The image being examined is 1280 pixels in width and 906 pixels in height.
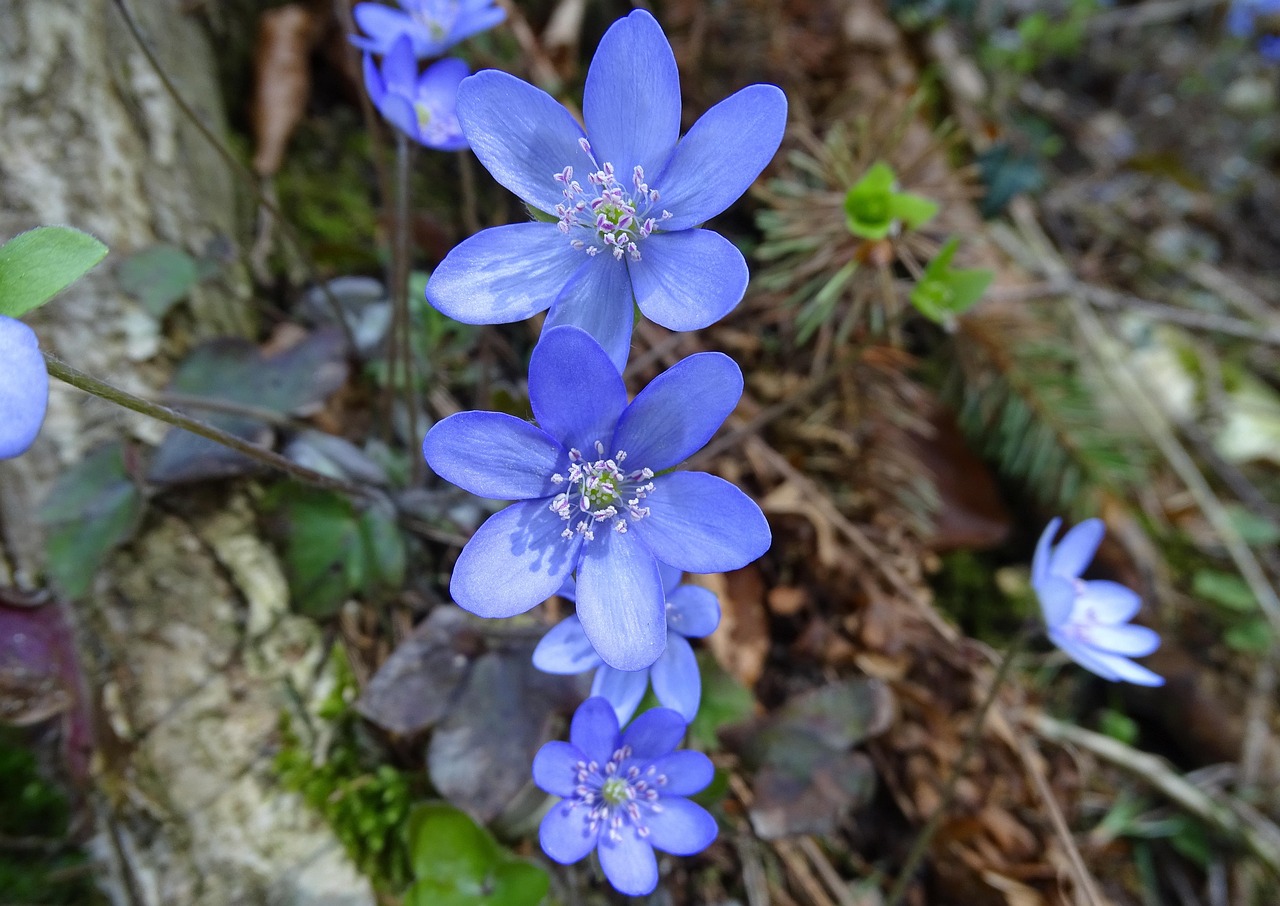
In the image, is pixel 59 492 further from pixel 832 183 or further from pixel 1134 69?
pixel 1134 69

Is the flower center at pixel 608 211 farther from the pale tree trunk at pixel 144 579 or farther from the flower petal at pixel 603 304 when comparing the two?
the pale tree trunk at pixel 144 579

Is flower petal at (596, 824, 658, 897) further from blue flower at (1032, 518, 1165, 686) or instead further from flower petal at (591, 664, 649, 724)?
blue flower at (1032, 518, 1165, 686)

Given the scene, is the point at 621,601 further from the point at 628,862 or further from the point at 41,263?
the point at 41,263

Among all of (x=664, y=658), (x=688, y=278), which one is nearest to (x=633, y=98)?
(x=688, y=278)

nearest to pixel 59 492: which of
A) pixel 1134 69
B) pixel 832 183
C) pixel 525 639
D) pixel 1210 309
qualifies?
pixel 525 639

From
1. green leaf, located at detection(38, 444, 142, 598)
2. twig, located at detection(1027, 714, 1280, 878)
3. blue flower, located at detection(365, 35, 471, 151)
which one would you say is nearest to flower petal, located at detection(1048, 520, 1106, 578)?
twig, located at detection(1027, 714, 1280, 878)

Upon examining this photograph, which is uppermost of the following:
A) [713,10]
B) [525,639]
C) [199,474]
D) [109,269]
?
Result: [713,10]

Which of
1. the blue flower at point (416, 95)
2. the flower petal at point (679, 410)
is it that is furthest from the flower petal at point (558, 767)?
the blue flower at point (416, 95)
